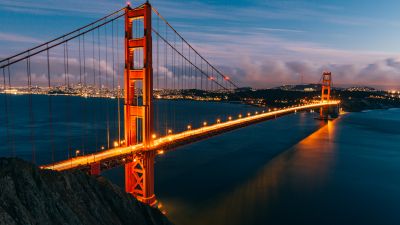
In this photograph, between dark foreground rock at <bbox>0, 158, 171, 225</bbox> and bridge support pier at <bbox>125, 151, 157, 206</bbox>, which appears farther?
bridge support pier at <bbox>125, 151, 157, 206</bbox>

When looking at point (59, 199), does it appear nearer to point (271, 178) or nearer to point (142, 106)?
point (142, 106)

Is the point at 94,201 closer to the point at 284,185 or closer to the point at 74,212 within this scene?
the point at 74,212

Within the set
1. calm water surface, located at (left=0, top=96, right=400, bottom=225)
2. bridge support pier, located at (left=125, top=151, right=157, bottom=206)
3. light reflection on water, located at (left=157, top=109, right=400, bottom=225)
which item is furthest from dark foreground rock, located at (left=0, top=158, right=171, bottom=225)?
calm water surface, located at (left=0, top=96, right=400, bottom=225)

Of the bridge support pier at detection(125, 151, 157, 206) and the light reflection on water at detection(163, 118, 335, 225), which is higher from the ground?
the bridge support pier at detection(125, 151, 157, 206)

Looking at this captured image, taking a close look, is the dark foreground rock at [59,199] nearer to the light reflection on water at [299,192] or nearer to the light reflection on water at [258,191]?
the light reflection on water at [299,192]

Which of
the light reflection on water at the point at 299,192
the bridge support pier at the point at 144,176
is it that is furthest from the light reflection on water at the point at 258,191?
the bridge support pier at the point at 144,176

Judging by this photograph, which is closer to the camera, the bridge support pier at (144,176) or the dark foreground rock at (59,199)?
the dark foreground rock at (59,199)

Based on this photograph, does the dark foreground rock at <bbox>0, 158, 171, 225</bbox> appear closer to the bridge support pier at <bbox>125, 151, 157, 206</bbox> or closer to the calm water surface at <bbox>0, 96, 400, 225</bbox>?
the bridge support pier at <bbox>125, 151, 157, 206</bbox>

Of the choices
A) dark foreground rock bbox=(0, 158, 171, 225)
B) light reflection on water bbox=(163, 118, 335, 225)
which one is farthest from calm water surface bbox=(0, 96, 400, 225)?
dark foreground rock bbox=(0, 158, 171, 225)
